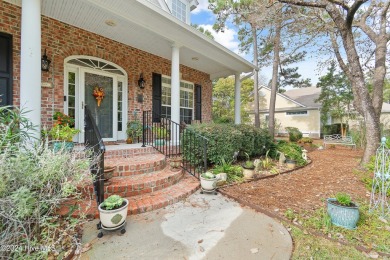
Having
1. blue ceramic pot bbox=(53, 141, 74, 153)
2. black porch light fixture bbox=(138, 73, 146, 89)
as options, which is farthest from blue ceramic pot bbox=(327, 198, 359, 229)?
black porch light fixture bbox=(138, 73, 146, 89)

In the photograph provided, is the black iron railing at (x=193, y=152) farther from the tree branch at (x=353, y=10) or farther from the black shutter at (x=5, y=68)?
the tree branch at (x=353, y=10)

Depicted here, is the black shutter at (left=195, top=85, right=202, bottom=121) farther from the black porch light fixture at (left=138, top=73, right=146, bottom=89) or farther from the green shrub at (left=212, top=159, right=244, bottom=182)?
the green shrub at (left=212, top=159, right=244, bottom=182)

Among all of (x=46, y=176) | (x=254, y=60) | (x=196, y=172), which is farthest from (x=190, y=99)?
(x=46, y=176)

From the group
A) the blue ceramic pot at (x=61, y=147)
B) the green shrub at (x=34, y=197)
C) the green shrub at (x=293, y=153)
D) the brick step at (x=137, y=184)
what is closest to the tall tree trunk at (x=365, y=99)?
the green shrub at (x=293, y=153)

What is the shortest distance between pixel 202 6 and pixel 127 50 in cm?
545

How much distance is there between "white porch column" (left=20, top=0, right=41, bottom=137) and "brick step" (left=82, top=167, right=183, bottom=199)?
1.40 meters

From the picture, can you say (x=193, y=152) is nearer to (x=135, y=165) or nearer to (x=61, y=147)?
(x=135, y=165)

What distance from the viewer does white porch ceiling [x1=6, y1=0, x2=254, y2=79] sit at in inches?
149

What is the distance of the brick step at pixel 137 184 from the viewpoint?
9.46ft

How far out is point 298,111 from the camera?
16781 mm

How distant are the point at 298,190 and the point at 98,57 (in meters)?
5.79

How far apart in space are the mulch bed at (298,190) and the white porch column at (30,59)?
354 centimetres

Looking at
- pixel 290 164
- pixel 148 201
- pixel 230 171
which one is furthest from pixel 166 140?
pixel 290 164

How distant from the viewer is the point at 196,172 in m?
4.36
